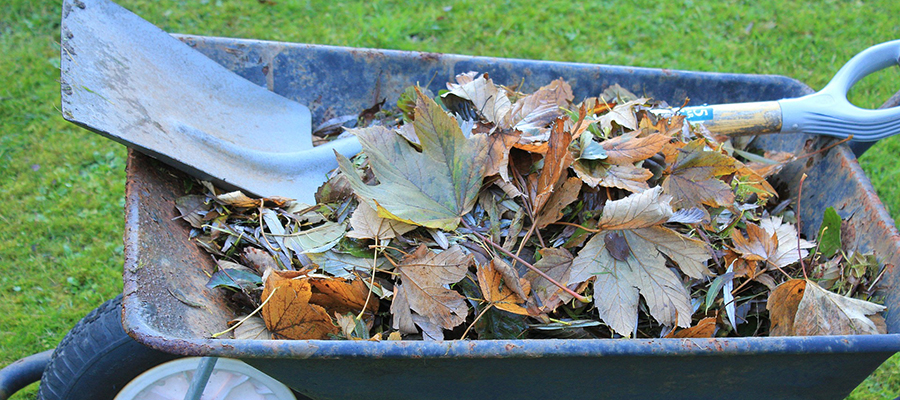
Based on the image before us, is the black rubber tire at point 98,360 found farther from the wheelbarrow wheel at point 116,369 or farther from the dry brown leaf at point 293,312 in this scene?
the dry brown leaf at point 293,312

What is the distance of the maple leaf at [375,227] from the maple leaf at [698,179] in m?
0.62

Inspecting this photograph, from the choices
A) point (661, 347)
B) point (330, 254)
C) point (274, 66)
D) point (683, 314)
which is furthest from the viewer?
point (274, 66)

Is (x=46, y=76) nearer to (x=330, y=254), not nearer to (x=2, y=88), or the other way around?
(x=2, y=88)

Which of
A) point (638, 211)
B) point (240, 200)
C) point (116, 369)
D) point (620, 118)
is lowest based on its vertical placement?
point (116, 369)

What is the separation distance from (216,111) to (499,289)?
98 centimetres

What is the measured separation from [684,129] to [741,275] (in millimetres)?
418

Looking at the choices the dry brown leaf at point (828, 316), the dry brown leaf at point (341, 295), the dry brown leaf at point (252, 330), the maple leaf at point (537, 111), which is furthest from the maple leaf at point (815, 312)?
the dry brown leaf at point (252, 330)

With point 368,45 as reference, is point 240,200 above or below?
below

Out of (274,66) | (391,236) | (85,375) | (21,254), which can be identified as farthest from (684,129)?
(21,254)

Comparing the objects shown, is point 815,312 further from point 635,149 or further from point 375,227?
point 375,227

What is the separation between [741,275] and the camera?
1.28m

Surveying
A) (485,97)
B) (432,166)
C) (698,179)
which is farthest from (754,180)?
(432,166)

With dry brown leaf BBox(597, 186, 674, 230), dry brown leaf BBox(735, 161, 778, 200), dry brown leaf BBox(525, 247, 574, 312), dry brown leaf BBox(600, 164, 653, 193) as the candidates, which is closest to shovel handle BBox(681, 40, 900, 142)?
dry brown leaf BBox(735, 161, 778, 200)

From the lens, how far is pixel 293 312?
1140 mm
